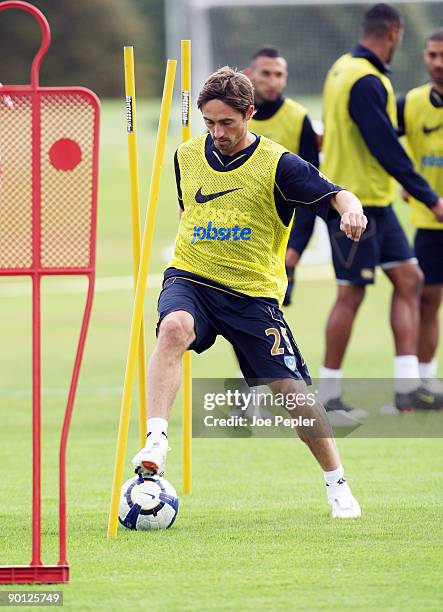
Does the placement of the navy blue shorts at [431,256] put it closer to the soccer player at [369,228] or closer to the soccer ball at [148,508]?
the soccer player at [369,228]

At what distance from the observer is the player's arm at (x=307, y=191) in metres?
6.32

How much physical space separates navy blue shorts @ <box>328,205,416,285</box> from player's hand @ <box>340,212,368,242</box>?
413 centimetres

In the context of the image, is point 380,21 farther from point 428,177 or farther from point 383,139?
point 428,177

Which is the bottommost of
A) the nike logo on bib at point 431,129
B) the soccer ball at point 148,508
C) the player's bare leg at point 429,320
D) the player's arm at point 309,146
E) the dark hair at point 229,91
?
the player's bare leg at point 429,320

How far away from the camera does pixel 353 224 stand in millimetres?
5980

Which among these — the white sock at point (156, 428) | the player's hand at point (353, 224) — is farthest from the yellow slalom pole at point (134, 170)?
the player's hand at point (353, 224)

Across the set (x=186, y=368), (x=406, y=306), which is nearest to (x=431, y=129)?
(x=406, y=306)

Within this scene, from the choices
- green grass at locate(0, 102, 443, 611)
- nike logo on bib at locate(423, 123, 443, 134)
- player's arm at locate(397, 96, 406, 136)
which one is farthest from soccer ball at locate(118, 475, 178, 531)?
player's arm at locate(397, 96, 406, 136)

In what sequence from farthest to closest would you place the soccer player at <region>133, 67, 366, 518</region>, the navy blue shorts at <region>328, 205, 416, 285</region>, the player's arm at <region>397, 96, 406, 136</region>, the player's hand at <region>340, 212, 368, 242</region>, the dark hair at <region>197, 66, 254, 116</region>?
1. the player's arm at <region>397, 96, 406, 136</region>
2. the navy blue shorts at <region>328, 205, 416, 285</region>
3. the soccer player at <region>133, 67, 366, 518</region>
4. the dark hair at <region>197, 66, 254, 116</region>
5. the player's hand at <region>340, 212, 368, 242</region>

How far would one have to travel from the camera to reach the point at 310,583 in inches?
209

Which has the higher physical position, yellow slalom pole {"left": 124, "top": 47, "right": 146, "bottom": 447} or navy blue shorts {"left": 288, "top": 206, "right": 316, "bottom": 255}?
yellow slalom pole {"left": 124, "top": 47, "right": 146, "bottom": 447}

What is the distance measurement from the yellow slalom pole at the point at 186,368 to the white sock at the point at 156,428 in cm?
104

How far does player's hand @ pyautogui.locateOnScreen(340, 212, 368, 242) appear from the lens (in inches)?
235

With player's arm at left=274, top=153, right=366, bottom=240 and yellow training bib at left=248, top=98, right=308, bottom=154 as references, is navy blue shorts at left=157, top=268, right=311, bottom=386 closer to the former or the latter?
player's arm at left=274, top=153, right=366, bottom=240
